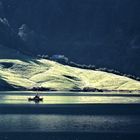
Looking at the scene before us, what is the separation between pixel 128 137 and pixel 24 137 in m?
28.4

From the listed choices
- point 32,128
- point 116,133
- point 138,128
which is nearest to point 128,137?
point 116,133

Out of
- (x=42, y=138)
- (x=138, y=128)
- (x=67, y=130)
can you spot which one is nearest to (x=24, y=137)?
(x=42, y=138)

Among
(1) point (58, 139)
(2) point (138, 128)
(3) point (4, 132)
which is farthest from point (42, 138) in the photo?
(2) point (138, 128)

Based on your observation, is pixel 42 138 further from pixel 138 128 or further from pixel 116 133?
pixel 138 128

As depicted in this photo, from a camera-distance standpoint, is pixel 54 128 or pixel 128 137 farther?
pixel 54 128

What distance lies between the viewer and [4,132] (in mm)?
188750

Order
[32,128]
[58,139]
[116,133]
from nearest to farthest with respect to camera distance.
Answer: [58,139]
[116,133]
[32,128]

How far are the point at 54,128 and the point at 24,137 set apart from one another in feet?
71.5

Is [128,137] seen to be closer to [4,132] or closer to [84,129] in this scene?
[84,129]

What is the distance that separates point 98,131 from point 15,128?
25731 mm

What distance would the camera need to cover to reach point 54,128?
199875 millimetres

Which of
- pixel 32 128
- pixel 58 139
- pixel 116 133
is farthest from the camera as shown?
pixel 32 128

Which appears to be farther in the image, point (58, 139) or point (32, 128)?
point (32, 128)

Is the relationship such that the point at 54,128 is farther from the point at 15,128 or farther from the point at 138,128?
the point at 138,128
